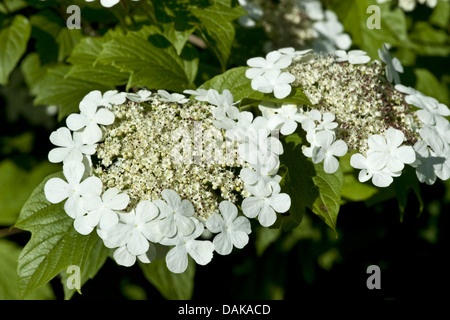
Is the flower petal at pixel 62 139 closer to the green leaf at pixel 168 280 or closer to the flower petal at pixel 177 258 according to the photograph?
the flower petal at pixel 177 258

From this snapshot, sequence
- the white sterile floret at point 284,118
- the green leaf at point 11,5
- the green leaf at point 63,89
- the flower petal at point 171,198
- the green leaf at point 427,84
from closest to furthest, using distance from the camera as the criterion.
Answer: the flower petal at point 171,198, the white sterile floret at point 284,118, the green leaf at point 63,89, the green leaf at point 11,5, the green leaf at point 427,84

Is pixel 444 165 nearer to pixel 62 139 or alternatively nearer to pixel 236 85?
pixel 236 85

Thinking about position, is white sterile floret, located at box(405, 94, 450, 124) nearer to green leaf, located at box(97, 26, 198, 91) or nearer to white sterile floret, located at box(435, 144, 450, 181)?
white sterile floret, located at box(435, 144, 450, 181)

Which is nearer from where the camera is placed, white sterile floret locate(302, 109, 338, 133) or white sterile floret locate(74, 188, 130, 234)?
white sterile floret locate(74, 188, 130, 234)

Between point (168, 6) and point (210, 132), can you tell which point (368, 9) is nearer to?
point (168, 6)

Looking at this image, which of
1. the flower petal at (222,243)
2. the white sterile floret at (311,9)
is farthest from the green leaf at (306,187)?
the white sterile floret at (311,9)

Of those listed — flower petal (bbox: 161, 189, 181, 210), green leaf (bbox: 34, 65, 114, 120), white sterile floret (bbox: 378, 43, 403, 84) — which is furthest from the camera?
green leaf (bbox: 34, 65, 114, 120)

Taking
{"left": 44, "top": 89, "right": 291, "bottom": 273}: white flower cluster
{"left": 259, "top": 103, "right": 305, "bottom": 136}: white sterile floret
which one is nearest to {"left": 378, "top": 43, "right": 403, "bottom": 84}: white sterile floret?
{"left": 259, "top": 103, "right": 305, "bottom": 136}: white sterile floret

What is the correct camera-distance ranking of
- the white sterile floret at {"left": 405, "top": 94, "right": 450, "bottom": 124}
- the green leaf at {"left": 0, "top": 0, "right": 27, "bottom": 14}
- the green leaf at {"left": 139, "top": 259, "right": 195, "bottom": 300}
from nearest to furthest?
the white sterile floret at {"left": 405, "top": 94, "right": 450, "bottom": 124}
the green leaf at {"left": 0, "top": 0, "right": 27, "bottom": 14}
the green leaf at {"left": 139, "top": 259, "right": 195, "bottom": 300}
